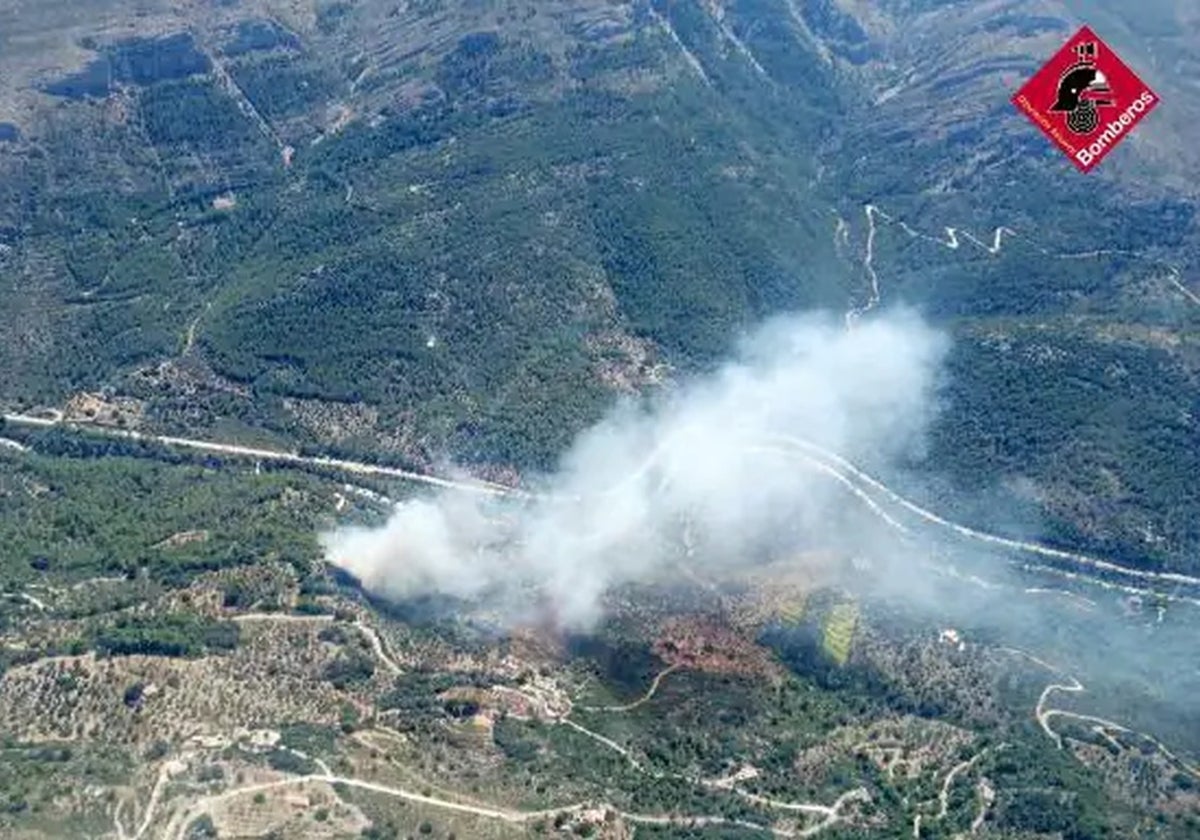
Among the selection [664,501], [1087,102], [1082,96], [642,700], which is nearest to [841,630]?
[642,700]

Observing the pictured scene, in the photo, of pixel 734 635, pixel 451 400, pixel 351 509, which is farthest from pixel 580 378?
pixel 734 635

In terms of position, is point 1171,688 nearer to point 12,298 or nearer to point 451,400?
point 451,400

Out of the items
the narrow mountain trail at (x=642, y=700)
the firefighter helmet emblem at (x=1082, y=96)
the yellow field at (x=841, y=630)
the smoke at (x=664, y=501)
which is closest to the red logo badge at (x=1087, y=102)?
the firefighter helmet emblem at (x=1082, y=96)

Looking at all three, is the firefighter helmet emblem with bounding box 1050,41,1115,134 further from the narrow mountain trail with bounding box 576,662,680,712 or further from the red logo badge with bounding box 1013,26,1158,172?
the narrow mountain trail with bounding box 576,662,680,712

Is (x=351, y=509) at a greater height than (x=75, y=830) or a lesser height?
lesser

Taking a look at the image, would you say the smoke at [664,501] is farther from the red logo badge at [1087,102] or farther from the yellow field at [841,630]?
the red logo badge at [1087,102]
